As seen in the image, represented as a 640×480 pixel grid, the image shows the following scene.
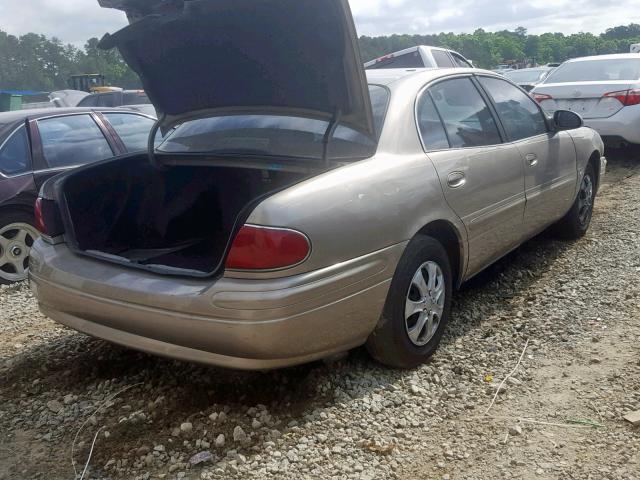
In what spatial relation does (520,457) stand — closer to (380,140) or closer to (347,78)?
(380,140)

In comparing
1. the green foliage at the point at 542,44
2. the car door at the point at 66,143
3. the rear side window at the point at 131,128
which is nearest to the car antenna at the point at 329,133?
the car door at the point at 66,143

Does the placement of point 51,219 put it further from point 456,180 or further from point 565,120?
point 565,120

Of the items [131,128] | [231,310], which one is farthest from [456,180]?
[131,128]

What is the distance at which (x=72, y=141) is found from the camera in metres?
5.88

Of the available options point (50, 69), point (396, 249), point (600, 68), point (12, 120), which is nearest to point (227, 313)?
point (396, 249)

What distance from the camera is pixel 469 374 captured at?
11.2 feet

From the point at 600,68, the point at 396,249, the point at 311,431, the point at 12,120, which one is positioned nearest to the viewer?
the point at 311,431

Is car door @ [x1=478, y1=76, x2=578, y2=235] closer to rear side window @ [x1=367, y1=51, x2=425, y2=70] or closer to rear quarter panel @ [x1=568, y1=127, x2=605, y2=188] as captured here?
rear quarter panel @ [x1=568, y1=127, x2=605, y2=188]

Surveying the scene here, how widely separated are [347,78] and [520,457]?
180 centimetres

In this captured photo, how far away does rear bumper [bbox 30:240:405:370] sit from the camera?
8.87 ft

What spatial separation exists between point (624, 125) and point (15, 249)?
729cm

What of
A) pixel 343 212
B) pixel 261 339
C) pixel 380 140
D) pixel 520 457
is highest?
pixel 380 140

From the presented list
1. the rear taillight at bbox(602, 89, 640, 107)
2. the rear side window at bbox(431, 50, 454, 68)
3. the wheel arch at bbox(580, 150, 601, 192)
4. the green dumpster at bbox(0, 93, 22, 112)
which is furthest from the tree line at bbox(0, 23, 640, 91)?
the wheel arch at bbox(580, 150, 601, 192)

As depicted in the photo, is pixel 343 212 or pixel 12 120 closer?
pixel 343 212
